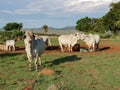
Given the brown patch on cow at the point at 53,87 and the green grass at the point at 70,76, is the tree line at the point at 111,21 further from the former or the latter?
the brown patch on cow at the point at 53,87

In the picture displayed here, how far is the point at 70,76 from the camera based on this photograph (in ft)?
46.7

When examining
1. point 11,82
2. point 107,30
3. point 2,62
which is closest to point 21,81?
point 11,82

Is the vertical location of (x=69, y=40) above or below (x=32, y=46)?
below

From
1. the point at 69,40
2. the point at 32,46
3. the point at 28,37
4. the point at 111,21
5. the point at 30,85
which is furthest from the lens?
the point at 111,21

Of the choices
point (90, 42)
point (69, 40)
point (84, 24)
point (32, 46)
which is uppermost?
point (84, 24)

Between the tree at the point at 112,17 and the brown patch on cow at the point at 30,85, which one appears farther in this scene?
the tree at the point at 112,17

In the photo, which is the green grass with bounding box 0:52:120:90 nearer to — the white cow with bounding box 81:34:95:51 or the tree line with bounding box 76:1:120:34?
the white cow with bounding box 81:34:95:51

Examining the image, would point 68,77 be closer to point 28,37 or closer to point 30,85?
point 30,85

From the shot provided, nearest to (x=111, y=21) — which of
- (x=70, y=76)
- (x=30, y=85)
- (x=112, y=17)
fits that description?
(x=112, y=17)

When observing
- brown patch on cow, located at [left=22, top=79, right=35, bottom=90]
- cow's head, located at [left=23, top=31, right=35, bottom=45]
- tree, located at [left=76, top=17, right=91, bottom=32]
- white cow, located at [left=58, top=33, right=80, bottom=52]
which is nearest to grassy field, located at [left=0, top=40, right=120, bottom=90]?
brown patch on cow, located at [left=22, top=79, right=35, bottom=90]

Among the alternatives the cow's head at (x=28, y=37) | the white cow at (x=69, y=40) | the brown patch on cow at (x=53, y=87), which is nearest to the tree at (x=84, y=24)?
the white cow at (x=69, y=40)

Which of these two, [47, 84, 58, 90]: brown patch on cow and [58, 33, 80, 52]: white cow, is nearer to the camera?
[47, 84, 58, 90]: brown patch on cow

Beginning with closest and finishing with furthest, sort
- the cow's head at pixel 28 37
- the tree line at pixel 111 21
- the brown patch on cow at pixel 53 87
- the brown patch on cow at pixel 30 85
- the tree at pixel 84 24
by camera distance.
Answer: the brown patch on cow at pixel 53 87, the brown patch on cow at pixel 30 85, the cow's head at pixel 28 37, the tree line at pixel 111 21, the tree at pixel 84 24

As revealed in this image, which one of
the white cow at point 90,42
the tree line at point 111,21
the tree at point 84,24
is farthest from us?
the tree at point 84,24
